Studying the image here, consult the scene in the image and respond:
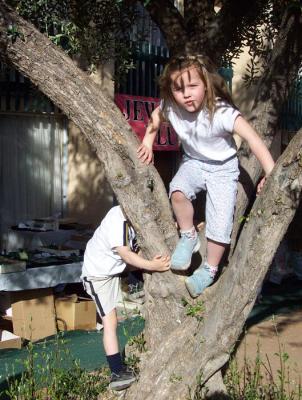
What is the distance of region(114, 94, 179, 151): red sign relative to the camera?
10.1 metres

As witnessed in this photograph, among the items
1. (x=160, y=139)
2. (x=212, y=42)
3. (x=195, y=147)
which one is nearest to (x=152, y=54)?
(x=160, y=139)

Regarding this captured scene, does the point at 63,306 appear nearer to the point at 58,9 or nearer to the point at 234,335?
the point at 58,9

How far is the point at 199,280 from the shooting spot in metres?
4.01

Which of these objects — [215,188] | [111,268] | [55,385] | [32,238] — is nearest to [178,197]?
[215,188]

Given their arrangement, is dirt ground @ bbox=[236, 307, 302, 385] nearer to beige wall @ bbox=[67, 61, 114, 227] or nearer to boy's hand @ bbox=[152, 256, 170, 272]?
boy's hand @ bbox=[152, 256, 170, 272]

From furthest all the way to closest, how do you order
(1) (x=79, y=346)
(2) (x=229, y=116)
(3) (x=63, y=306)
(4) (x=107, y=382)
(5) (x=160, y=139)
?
(5) (x=160, y=139) → (3) (x=63, y=306) → (1) (x=79, y=346) → (4) (x=107, y=382) → (2) (x=229, y=116)

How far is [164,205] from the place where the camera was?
163 inches

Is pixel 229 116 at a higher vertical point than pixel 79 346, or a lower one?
higher

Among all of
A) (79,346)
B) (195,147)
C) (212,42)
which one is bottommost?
(79,346)

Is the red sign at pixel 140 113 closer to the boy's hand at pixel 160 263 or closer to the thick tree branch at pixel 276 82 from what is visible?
the thick tree branch at pixel 276 82

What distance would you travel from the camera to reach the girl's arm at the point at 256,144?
151 inches

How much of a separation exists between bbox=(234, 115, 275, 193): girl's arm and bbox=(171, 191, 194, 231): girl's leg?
0.43 m

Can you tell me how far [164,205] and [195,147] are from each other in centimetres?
38

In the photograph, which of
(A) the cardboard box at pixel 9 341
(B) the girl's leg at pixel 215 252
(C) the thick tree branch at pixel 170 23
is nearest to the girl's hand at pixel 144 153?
(B) the girl's leg at pixel 215 252
